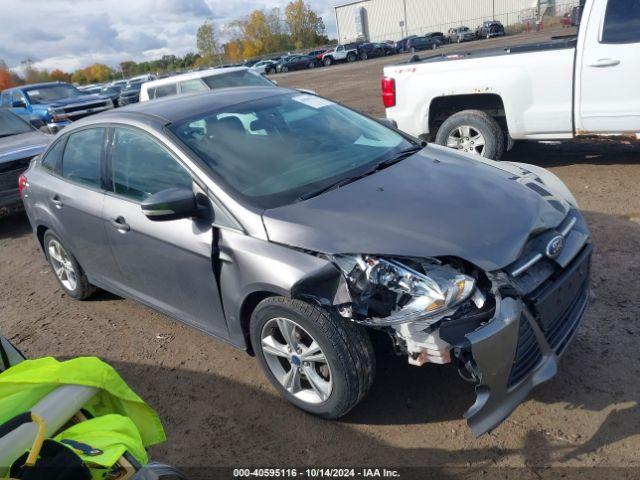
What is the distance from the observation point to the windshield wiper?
3186mm

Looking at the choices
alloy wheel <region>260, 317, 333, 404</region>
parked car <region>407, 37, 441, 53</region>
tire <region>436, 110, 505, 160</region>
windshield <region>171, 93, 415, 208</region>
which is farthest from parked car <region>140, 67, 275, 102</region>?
parked car <region>407, 37, 441, 53</region>

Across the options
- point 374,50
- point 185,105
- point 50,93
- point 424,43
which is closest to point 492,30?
point 424,43

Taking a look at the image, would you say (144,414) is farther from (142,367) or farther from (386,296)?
(142,367)

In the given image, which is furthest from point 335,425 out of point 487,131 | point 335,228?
point 487,131

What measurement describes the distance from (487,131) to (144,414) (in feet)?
17.5

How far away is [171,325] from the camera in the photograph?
443 cm

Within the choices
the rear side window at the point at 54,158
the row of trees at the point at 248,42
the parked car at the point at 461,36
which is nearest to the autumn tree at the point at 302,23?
the row of trees at the point at 248,42

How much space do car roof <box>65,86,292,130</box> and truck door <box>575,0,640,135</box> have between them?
10.7 ft

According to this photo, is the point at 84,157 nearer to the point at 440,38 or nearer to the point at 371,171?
the point at 371,171

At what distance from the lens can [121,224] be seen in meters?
3.76

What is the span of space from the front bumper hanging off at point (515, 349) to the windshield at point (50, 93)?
1596cm

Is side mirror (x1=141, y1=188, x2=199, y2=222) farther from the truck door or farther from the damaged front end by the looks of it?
the truck door

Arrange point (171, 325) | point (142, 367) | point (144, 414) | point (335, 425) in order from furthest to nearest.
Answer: point (171, 325) < point (142, 367) < point (335, 425) < point (144, 414)

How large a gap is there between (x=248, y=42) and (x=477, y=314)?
358 feet
